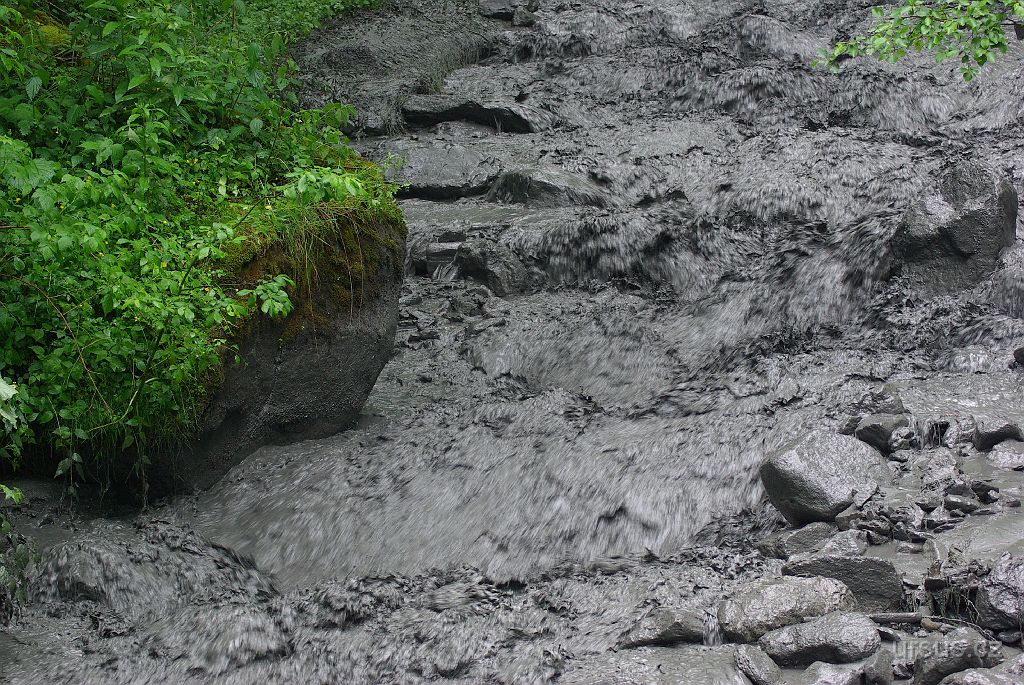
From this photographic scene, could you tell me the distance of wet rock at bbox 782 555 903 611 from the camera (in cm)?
422

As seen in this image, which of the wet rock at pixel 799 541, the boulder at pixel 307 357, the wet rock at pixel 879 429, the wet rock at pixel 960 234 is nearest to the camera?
the wet rock at pixel 799 541

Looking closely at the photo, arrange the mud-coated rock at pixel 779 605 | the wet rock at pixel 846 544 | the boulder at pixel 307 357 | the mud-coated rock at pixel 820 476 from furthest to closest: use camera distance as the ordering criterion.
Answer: the boulder at pixel 307 357 → the mud-coated rock at pixel 820 476 → the wet rock at pixel 846 544 → the mud-coated rock at pixel 779 605

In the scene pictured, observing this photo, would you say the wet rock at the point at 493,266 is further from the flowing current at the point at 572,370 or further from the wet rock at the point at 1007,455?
the wet rock at the point at 1007,455

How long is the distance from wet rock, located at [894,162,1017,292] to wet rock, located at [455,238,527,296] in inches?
138

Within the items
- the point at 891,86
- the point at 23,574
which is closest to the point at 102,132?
the point at 23,574

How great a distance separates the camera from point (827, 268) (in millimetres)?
8383

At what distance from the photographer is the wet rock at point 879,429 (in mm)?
5766

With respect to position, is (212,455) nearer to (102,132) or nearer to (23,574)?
(23,574)

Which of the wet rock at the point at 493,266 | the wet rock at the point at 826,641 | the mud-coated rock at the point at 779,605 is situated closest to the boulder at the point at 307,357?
the wet rock at the point at 493,266

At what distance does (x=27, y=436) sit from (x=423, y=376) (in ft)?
10.6

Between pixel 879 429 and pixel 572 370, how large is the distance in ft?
9.19

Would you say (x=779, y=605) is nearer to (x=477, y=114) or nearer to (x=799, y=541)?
(x=799, y=541)

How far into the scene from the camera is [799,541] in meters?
4.91

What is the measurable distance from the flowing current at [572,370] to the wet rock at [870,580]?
67 cm
